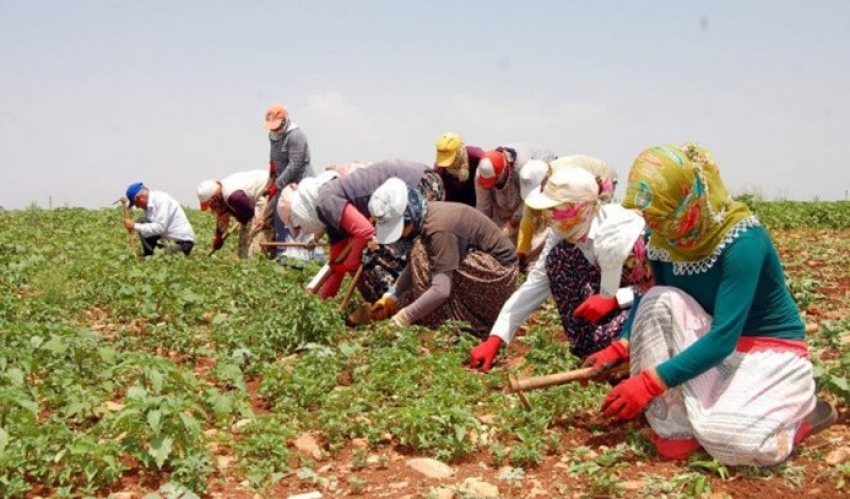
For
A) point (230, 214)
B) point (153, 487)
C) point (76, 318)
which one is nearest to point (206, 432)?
point (153, 487)

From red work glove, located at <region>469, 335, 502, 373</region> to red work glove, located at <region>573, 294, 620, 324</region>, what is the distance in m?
0.54

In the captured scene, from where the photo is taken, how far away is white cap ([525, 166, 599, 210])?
4258mm

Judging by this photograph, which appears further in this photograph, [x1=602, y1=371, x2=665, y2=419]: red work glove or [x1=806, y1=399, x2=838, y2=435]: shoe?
[x1=806, y1=399, x2=838, y2=435]: shoe

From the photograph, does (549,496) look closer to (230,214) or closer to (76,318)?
(76,318)

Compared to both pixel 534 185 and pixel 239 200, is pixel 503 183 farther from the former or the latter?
pixel 239 200

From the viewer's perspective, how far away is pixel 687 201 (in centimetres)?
324

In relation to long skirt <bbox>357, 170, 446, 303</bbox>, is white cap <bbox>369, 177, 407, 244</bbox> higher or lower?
higher

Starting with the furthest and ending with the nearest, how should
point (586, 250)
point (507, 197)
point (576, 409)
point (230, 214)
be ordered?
point (230, 214), point (507, 197), point (586, 250), point (576, 409)

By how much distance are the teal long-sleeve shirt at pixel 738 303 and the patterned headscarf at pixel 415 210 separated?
7.08 ft

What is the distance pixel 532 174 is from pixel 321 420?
3.51m

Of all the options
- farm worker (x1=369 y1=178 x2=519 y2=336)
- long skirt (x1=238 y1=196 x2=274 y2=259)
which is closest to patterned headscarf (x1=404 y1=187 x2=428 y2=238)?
farm worker (x1=369 y1=178 x2=519 y2=336)

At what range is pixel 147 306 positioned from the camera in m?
6.21

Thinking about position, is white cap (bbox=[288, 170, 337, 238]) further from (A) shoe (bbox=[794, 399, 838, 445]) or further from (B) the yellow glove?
(A) shoe (bbox=[794, 399, 838, 445])

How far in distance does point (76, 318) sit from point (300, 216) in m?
1.70
